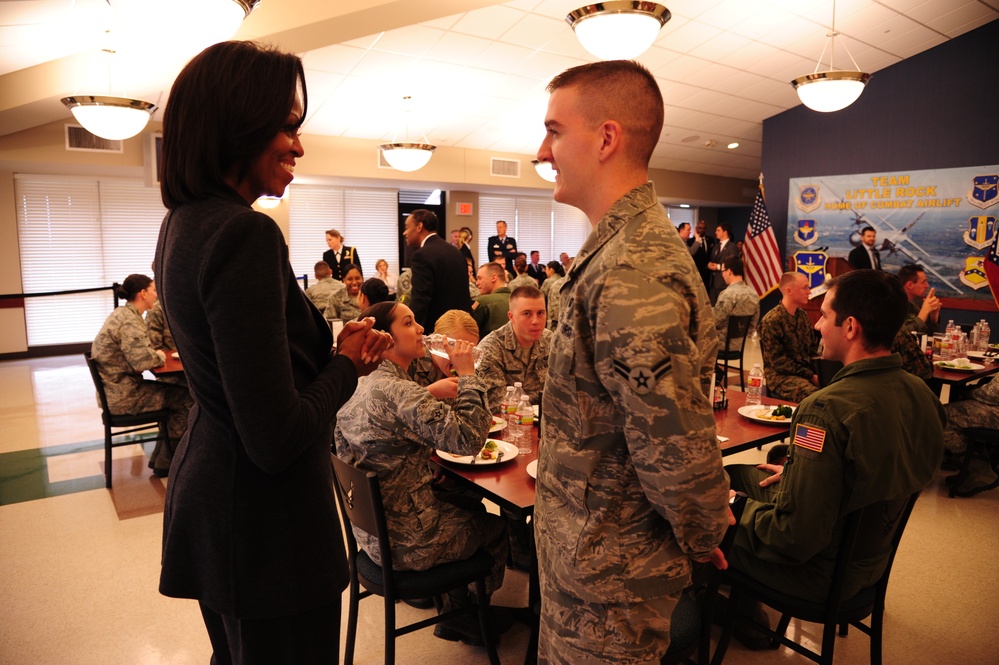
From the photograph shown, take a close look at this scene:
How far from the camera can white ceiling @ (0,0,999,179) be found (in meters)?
4.89

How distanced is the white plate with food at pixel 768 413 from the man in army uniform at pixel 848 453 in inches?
29.8

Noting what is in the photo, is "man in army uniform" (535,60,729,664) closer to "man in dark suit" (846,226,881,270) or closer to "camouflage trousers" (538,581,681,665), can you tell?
"camouflage trousers" (538,581,681,665)

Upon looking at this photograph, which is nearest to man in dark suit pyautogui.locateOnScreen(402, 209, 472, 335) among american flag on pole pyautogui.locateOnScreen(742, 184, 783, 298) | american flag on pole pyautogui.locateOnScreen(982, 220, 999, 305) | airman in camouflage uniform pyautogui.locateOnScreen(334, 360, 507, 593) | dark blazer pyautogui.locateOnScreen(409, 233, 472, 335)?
dark blazer pyautogui.locateOnScreen(409, 233, 472, 335)

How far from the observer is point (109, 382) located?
4512 millimetres

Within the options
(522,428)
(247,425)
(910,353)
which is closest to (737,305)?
(910,353)

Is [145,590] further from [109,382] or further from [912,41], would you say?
[912,41]

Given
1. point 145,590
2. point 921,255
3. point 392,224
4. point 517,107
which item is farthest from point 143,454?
point 921,255

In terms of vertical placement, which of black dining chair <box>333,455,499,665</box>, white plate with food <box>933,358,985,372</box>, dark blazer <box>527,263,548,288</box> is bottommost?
black dining chair <box>333,455,499,665</box>

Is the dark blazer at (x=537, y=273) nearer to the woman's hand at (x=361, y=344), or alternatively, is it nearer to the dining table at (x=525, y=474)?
the dining table at (x=525, y=474)

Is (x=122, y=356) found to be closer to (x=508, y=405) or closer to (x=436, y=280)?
(x=436, y=280)

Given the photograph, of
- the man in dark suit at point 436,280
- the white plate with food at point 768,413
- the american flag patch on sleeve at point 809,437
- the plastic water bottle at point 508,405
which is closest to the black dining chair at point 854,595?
the american flag patch on sleeve at point 809,437

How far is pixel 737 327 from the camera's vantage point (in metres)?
6.78

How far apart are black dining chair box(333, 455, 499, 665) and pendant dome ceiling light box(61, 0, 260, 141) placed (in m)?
2.56

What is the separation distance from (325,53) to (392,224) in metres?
5.67
